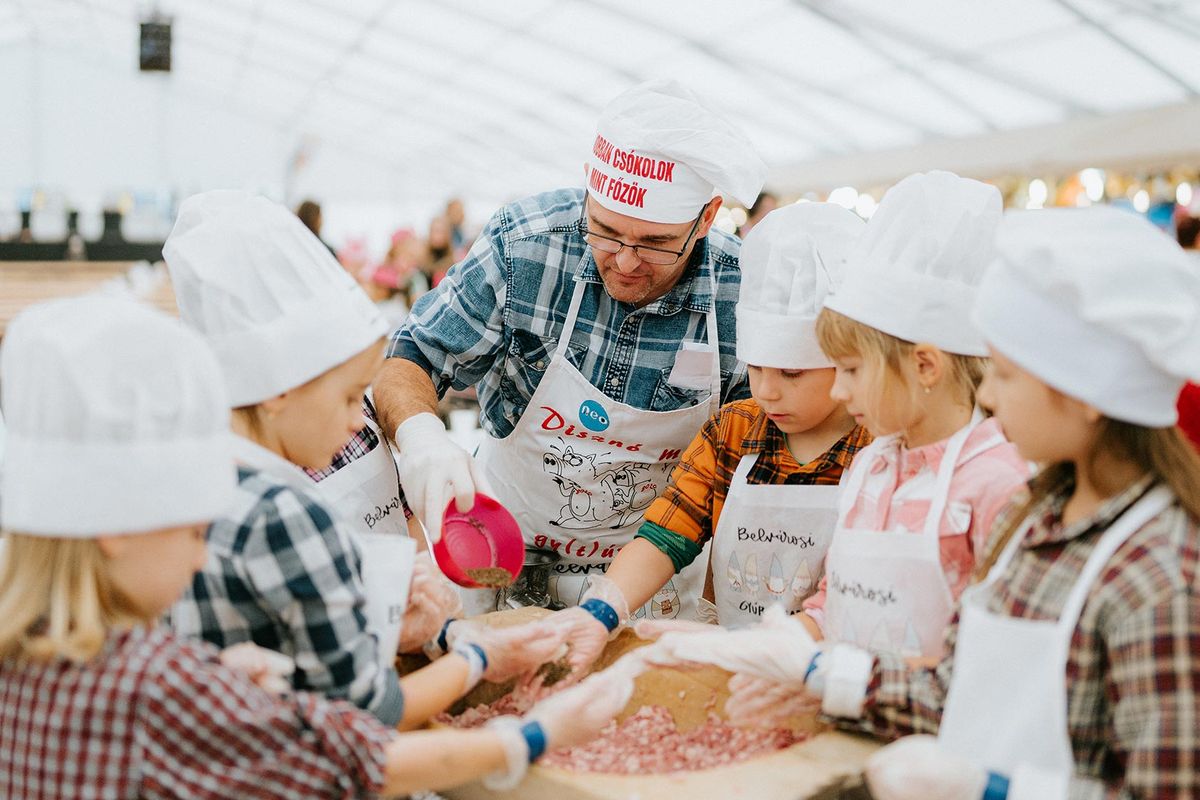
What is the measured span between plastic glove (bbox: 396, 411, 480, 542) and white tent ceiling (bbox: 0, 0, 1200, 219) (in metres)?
1.72

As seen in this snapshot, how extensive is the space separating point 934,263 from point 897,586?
0.46m

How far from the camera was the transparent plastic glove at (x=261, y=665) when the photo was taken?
3.62ft

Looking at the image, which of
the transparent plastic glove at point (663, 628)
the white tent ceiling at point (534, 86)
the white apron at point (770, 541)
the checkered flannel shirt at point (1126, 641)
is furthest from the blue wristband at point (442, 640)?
the white tent ceiling at point (534, 86)

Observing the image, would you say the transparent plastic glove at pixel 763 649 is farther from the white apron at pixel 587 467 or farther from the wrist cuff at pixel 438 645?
the white apron at pixel 587 467

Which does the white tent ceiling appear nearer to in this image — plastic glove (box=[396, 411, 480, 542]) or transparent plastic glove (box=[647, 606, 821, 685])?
plastic glove (box=[396, 411, 480, 542])

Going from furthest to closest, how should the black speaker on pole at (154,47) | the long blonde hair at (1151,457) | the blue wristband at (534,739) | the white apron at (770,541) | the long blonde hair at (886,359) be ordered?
the black speaker on pole at (154,47) < the white apron at (770,541) < the long blonde hair at (886,359) < the blue wristband at (534,739) < the long blonde hair at (1151,457)

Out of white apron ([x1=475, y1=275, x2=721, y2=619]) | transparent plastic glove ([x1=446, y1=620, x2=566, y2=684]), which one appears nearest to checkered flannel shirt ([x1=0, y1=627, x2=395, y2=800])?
→ transparent plastic glove ([x1=446, y1=620, x2=566, y2=684])

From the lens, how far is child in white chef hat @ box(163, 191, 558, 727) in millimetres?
1196

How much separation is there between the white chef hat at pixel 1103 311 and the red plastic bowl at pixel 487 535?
862 mm

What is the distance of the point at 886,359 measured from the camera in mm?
1514

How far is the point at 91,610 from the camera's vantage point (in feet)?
3.28

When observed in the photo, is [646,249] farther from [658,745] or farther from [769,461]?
[658,745]

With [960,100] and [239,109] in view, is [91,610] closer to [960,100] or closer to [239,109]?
[960,100]

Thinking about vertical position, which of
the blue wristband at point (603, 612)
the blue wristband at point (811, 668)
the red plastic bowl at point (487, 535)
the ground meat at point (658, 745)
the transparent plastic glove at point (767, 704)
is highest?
the blue wristband at point (811, 668)
